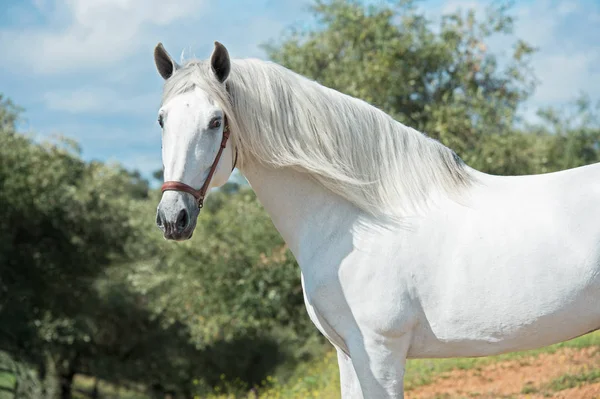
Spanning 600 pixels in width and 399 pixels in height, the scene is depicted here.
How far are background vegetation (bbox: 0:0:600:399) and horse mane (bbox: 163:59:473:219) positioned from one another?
22.5 ft

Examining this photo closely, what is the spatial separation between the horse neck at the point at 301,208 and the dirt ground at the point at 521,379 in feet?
12.1

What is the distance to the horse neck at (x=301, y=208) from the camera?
3332mm

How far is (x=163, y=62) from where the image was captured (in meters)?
3.37

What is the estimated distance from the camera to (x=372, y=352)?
10.2 feet

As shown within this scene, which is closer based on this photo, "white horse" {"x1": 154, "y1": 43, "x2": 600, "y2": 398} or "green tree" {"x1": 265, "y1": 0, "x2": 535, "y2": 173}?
"white horse" {"x1": 154, "y1": 43, "x2": 600, "y2": 398}

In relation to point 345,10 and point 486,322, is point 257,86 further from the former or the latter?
point 345,10

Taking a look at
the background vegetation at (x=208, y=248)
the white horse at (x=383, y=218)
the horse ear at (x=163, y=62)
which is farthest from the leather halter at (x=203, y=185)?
the background vegetation at (x=208, y=248)

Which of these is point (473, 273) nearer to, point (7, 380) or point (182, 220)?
point (182, 220)

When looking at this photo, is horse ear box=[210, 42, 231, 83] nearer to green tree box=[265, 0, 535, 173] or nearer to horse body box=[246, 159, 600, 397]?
horse body box=[246, 159, 600, 397]

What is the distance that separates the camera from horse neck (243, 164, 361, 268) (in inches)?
131

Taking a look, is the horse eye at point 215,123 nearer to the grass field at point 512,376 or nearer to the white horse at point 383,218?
the white horse at point 383,218

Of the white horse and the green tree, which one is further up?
the green tree

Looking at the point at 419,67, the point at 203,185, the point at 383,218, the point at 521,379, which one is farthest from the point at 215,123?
the point at 419,67

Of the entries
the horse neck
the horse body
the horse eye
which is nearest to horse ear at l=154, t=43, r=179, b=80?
the horse eye
